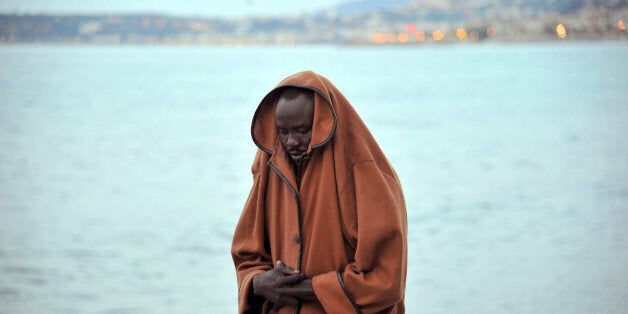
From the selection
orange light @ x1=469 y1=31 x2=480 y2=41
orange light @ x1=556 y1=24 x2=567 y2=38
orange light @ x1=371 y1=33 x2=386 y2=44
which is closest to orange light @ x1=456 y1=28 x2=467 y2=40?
orange light @ x1=469 y1=31 x2=480 y2=41

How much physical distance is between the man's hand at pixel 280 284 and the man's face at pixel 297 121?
1.16 feet

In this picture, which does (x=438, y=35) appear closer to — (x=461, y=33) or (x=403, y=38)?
(x=461, y=33)

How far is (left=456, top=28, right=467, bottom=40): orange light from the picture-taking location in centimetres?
11021

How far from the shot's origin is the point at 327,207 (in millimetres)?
2598

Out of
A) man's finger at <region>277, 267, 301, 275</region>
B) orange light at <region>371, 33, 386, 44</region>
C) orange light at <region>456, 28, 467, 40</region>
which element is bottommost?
man's finger at <region>277, 267, 301, 275</region>

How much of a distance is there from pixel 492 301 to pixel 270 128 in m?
6.19

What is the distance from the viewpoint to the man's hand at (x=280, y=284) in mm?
2633

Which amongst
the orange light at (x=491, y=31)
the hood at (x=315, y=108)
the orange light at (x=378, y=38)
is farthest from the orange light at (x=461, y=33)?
the hood at (x=315, y=108)

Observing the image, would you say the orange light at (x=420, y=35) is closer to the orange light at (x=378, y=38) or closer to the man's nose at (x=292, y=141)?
the orange light at (x=378, y=38)

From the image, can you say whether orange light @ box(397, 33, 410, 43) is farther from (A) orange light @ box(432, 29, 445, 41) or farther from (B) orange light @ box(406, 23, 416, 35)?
(B) orange light @ box(406, 23, 416, 35)

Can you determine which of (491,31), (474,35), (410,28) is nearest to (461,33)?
(474,35)

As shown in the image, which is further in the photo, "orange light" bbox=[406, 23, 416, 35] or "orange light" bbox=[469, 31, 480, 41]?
"orange light" bbox=[469, 31, 480, 41]

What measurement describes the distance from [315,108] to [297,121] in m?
0.07

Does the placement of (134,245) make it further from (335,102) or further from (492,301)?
(335,102)
